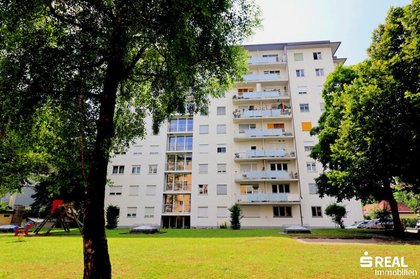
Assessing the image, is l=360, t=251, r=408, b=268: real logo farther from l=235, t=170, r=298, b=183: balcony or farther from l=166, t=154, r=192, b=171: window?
l=166, t=154, r=192, b=171: window

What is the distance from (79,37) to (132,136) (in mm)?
4084

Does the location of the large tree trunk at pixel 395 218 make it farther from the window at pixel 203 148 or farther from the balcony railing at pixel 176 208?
the balcony railing at pixel 176 208

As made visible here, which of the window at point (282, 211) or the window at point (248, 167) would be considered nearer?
the window at point (282, 211)

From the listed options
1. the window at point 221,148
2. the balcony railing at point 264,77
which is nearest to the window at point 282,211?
the window at point 221,148

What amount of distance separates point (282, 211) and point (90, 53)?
32.6 meters

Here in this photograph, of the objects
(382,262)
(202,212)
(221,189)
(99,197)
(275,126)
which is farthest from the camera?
(275,126)

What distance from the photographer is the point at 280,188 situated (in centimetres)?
3556

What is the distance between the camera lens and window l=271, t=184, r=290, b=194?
1392 inches

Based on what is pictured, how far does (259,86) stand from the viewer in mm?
40531

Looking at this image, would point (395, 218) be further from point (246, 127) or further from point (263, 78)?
point (263, 78)

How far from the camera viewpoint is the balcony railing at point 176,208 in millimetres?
36466

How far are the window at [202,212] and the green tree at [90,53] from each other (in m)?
28.6

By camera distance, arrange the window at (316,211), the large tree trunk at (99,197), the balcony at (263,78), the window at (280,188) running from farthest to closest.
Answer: the balcony at (263,78) < the window at (280,188) < the window at (316,211) < the large tree trunk at (99,197)

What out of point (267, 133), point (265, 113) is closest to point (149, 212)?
point (267, 133)
